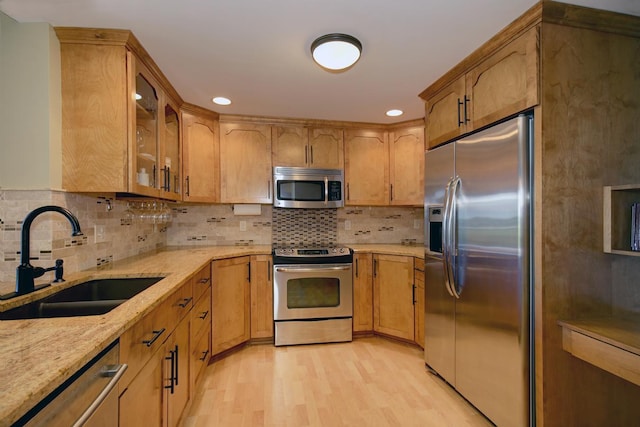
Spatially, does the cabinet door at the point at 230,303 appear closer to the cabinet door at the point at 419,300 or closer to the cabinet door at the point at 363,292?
→ the cabinet door at the point at 363,292

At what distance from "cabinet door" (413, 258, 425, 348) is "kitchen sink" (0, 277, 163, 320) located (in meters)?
1.98

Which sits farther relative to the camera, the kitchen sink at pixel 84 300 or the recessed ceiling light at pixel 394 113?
the recessed ceiling light at pixel 394 113

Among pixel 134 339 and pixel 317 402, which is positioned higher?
pixel 134 339

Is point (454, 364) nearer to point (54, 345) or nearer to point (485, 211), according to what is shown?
point (485, 211)

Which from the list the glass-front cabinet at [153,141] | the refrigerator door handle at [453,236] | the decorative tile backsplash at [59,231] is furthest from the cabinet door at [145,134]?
the refrigerator door handle at [453,236]

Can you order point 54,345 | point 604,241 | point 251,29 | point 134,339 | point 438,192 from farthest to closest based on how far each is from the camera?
point 438,192
point 251,29
point 604,241
point 134,339
point 54,345

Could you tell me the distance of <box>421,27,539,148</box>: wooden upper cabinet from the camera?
1508 mm

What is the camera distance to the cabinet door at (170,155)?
89.0 inches

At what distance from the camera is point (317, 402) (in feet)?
6.56

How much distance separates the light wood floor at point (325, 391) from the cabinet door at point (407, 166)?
1.47m

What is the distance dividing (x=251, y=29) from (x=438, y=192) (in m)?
1.53

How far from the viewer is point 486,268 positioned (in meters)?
1.71

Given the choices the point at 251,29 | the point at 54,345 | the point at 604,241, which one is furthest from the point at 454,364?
the point at 251,29

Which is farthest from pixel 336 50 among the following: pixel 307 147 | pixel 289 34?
pixel 307 147
